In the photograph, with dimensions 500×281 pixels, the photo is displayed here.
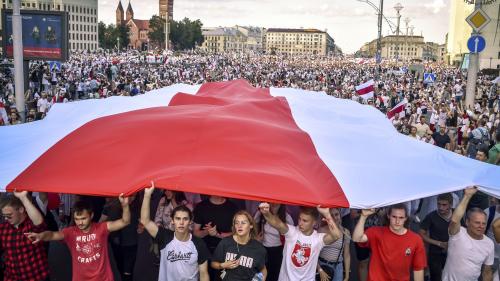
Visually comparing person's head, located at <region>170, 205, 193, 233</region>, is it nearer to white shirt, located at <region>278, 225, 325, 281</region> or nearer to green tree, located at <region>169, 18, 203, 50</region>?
white shirt, located at <region>278, 225, 325, 281</region>

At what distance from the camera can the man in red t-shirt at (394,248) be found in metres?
4.68

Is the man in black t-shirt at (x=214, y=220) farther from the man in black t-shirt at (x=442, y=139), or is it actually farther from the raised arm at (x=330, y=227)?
the man in black t-shirt at (x=442, y=139)

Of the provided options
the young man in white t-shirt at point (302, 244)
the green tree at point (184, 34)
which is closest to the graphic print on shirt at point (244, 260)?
the young man in white t-shirt at point (302, 244)

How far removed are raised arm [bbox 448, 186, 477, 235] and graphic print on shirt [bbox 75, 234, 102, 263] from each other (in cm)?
337

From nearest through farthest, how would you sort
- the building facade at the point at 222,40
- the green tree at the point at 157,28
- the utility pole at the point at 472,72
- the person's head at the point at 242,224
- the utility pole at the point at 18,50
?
the person's head at the point at 242,224 → the utility pole at the point at 18,50 → the utility pole at the point at 472,72 → the green tree at the point at 157,28 → the building facade at the point at 222,40

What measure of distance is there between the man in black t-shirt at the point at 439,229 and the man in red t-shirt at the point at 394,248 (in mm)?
959

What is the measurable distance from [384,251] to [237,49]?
17577 cm

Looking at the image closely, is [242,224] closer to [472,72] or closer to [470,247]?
[470,247]

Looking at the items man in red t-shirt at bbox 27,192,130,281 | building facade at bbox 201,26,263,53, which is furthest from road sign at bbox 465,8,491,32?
building facade at bbox 201,26,263,53

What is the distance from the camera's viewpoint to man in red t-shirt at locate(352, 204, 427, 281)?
468 cm

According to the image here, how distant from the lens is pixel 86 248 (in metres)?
4.79

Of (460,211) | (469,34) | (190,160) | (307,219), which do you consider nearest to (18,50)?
(190,160)

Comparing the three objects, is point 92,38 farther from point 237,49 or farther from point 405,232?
point 405,232

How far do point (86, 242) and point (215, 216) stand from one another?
1350 millimetres
